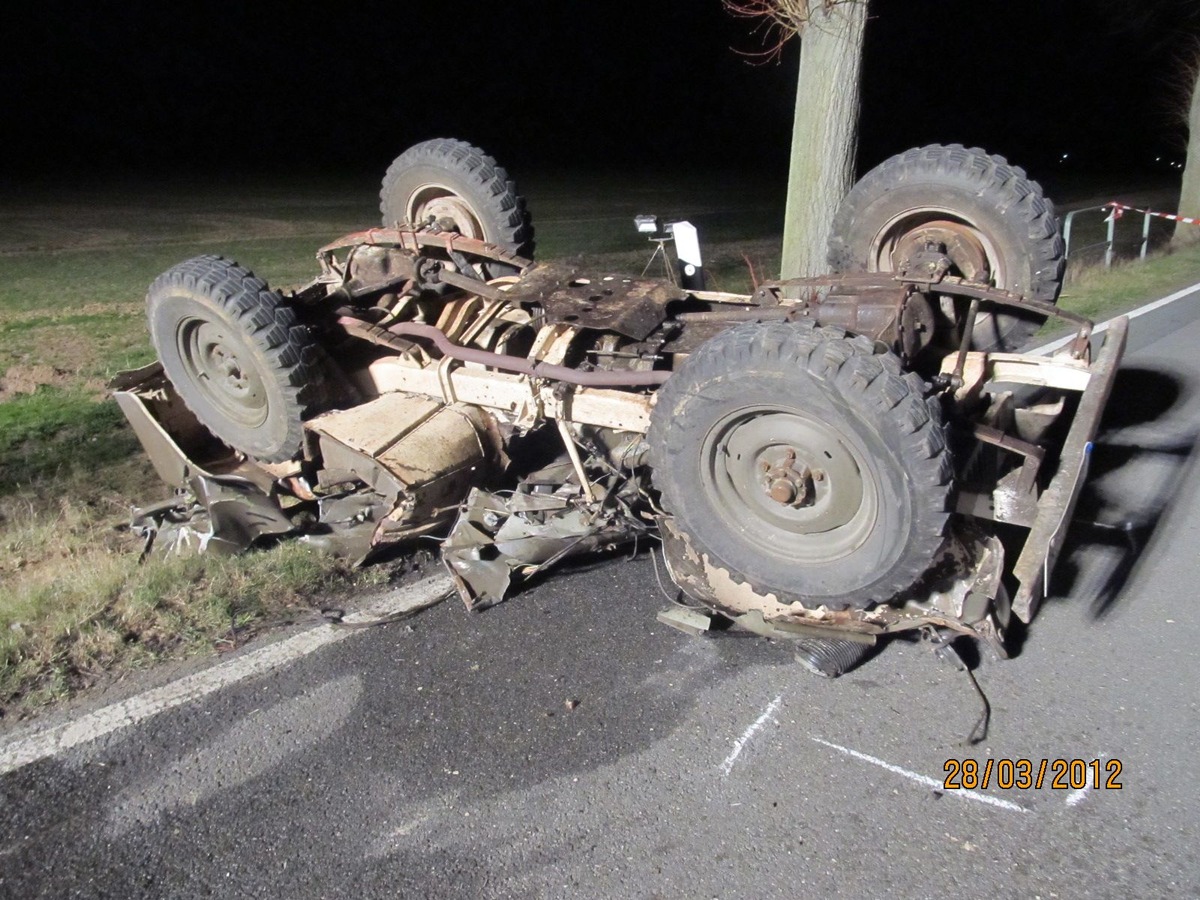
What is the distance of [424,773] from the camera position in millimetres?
3014

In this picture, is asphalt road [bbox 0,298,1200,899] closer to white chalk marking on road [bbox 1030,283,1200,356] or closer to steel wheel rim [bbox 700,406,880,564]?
steel wheel rim [bbox 700,406,880,564]

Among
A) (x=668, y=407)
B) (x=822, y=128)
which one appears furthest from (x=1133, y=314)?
(x=668, y=407)

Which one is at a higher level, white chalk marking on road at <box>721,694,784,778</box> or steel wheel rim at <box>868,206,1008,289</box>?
steel wheel rim at <box>868,206,1008,289</box>

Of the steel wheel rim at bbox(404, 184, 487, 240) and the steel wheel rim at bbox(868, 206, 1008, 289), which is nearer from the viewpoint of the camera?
the steel wheel rim at bbox(868, 206, 1008, 289)

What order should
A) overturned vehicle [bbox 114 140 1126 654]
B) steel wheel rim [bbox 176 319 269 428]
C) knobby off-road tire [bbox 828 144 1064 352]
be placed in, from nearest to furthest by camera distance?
overturned vehicle [bbox 114 140 1126 654]
knobby off-road tire [bbox 828 144 1064 352]
steel wheel rim [bbox 176 319 269 428]

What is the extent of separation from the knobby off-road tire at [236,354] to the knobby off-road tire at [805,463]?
1969 mm

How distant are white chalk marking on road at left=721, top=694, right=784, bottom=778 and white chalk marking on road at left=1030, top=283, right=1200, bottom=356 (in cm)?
435

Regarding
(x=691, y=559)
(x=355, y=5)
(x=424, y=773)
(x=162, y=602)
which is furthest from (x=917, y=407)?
(x=355, y=5)

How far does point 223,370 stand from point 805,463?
316 centimetres

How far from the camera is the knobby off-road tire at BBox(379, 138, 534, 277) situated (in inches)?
217

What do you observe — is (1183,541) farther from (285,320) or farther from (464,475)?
(285,320)

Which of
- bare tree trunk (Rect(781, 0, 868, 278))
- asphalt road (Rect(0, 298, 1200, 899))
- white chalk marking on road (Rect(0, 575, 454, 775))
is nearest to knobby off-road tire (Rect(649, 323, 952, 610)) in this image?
asphalt road (Rect(0, 298, 1200, 899))

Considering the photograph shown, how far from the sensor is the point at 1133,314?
880 cm
